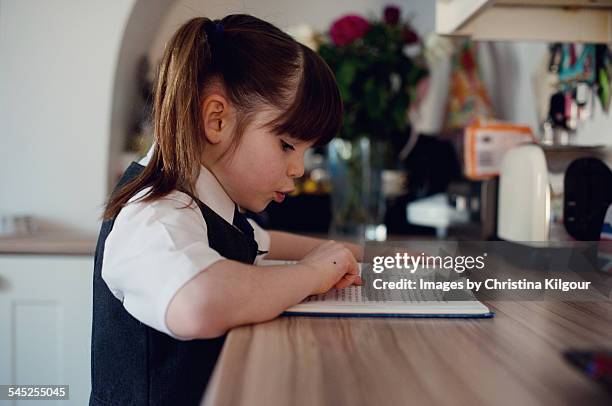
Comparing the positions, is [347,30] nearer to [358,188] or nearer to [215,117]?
[358,188]

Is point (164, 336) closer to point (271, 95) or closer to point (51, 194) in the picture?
point (271, 95)

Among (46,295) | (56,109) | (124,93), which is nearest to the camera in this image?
(46,295)

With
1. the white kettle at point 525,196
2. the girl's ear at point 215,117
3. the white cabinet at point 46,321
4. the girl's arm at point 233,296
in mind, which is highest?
the girl's ear at point 215,117

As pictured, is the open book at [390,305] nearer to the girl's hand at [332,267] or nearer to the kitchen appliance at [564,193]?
the girl's hand at [332,267]

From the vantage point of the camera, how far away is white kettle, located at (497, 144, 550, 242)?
1.08m

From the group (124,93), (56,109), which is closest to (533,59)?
(124,93)

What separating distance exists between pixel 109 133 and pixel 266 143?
1064mm

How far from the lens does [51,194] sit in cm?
178

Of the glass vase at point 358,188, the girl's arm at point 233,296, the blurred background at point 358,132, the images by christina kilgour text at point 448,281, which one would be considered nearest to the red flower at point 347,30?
the blurred background at point 358,132

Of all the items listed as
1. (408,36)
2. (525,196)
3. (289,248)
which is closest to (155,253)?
(289,248)

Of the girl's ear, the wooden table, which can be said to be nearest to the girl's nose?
the girl's ear

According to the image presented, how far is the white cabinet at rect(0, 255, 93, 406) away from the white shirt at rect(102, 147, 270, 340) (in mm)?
792

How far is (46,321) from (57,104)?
0.61 m

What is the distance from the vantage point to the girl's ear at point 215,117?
2.77 feet
